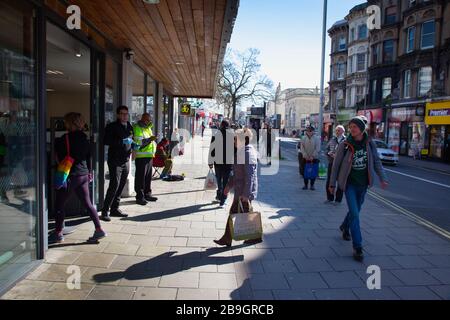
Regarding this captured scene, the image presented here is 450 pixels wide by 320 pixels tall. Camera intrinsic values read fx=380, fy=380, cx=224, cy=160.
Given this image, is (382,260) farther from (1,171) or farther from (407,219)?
(1,171)

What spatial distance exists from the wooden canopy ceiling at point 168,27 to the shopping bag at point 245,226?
276cm

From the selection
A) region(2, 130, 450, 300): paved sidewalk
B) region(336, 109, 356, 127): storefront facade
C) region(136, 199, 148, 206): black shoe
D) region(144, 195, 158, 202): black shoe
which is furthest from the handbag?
region(336, 109, 356, 127): storefront facade

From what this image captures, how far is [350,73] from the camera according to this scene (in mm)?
44344

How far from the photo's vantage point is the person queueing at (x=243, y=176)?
5.18 m

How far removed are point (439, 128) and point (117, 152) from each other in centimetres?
2547

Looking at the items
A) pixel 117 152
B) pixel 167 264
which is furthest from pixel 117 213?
pixel 167 264

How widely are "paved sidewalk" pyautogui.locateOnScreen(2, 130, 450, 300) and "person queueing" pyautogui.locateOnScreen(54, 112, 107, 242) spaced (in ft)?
1.56

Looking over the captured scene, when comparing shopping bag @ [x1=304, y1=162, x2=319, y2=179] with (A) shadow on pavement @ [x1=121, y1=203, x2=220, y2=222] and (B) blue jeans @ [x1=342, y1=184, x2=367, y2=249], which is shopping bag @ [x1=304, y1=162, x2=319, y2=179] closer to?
(A) shadow on pavement @ [x1=121, y1=203, x2=220, y2=222]

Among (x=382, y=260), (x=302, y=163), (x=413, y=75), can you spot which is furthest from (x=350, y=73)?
(x=382, y=260)

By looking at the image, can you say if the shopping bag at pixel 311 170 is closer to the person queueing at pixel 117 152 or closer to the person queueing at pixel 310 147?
the person queueing at pixel 310 147

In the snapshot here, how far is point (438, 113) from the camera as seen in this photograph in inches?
1006

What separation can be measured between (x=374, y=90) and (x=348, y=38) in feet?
40.1

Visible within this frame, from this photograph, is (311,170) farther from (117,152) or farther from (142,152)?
(117,152)

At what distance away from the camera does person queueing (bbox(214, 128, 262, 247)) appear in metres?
5.18
